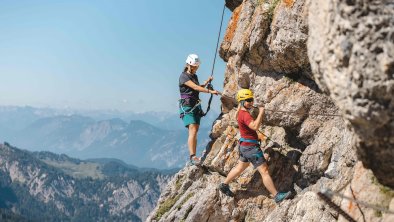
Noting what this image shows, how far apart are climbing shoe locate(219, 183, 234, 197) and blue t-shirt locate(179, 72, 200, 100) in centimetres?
428

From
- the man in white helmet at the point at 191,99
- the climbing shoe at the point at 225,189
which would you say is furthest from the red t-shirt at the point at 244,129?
the man in white helmet at the point at 191,99

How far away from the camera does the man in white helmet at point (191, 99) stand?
1791 cm

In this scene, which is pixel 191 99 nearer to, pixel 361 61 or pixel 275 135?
pixel 275 135

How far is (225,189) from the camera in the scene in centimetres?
1702

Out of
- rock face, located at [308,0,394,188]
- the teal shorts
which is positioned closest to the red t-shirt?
the teal shorts

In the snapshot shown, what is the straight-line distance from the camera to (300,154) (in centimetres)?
1698

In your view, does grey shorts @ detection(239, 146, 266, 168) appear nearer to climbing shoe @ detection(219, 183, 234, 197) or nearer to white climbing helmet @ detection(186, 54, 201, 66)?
climbing shoe @ detection(219, 183, 234, 197)

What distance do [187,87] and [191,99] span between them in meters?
0.58

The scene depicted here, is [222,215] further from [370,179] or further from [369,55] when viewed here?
[369,55]

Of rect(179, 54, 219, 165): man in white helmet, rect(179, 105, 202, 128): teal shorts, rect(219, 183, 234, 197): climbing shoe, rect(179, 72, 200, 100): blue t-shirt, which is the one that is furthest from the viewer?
rect(179, 105, 202, 128): teal shorts

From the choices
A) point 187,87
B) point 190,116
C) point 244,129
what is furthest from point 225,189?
point 187,87

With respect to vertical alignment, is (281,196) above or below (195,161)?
below

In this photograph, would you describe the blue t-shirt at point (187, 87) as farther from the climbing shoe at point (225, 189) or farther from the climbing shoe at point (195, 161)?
the climbing shoe at point (225, 189)

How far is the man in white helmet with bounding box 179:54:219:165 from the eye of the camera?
17.9m
